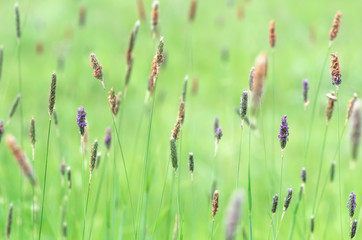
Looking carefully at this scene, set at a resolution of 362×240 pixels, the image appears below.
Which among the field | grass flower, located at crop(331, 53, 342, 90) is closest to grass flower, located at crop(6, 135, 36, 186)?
the field

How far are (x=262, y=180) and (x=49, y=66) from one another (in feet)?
9.19

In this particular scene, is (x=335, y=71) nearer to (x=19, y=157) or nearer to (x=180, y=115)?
(x=180, y=115)

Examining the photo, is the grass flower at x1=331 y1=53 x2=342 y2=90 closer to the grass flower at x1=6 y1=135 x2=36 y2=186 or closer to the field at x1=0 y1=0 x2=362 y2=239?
the field at x1=0 y1=0 x2=362 y2=239

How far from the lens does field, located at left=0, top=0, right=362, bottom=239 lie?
2387 mm

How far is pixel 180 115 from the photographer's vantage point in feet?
4.55

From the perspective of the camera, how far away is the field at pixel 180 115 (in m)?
2.39

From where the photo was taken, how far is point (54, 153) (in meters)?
3.49

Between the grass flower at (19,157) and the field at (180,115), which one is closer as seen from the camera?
the grass flower at (19,157)

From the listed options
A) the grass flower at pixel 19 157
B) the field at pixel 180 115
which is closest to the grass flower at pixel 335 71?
the field at pixel 180 115

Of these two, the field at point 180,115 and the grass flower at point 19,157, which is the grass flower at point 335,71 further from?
the grass flower at point 19,157

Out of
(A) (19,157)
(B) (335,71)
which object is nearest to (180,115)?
(B) (335,71)

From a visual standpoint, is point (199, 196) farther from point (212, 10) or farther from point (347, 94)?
point (212, 10)

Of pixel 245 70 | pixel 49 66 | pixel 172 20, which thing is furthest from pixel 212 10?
pixel 49 66

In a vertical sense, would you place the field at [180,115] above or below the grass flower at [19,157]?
above
